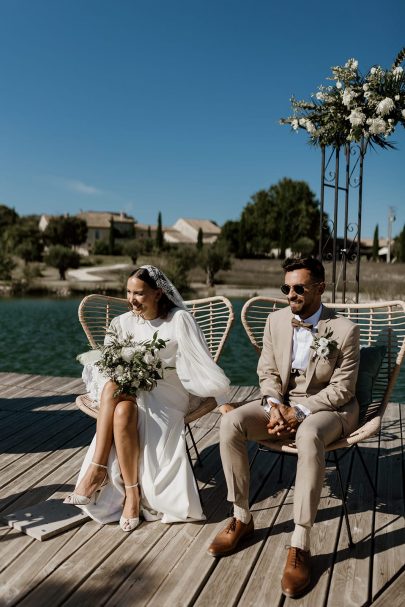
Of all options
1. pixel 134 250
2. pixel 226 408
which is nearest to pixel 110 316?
pixel 226 408

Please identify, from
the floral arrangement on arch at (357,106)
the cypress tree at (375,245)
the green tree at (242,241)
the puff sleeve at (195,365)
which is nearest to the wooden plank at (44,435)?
the puff sleeve at (195,365)

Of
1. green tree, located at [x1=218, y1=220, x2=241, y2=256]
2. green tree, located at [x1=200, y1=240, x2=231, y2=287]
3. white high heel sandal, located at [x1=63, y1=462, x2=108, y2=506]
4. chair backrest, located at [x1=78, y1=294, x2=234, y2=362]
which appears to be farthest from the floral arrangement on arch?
green tree, located at [x1=218, y1=220, x2=241, y2=256]

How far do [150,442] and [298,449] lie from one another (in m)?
0.81

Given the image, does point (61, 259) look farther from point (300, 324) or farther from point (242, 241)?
point (300, 324)

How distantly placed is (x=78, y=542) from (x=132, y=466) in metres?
0.42

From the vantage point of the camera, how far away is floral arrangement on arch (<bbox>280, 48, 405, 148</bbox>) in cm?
379

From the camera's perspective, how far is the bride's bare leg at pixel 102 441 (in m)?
2.62

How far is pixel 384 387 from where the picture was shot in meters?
2.85

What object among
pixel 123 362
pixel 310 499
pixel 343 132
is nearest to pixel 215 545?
pixel 310 499

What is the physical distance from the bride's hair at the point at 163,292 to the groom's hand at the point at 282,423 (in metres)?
0.87

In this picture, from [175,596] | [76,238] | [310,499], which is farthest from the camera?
[76,238]

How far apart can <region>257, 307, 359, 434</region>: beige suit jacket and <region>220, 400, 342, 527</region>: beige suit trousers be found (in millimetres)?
80

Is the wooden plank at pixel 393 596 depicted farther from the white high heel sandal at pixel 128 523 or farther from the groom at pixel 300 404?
the white high heel sandal at pixel 128 523

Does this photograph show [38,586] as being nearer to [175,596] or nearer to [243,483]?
[175,596]
